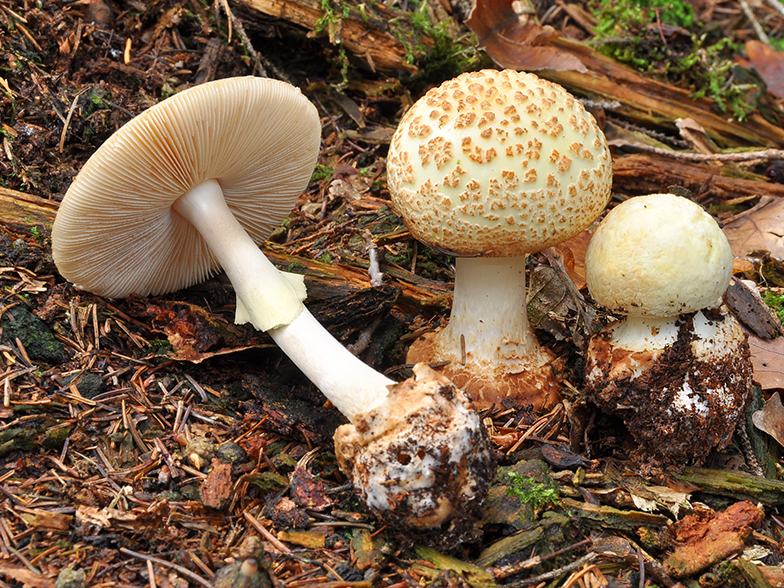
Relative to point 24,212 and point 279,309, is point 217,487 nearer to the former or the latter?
point 279,309

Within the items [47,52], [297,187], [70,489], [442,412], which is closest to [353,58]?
[297,187]

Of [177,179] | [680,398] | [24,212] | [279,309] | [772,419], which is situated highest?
[177,179]

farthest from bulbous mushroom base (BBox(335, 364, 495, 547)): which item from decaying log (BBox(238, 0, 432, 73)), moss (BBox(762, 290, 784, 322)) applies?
decaying log (BBox(238, 0, 432, 73))

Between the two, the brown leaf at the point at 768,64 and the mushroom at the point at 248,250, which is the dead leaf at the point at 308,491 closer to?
the mushroom at the point at 248,250

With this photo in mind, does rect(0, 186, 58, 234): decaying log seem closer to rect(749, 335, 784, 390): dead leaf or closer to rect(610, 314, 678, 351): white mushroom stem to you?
rect(610, 314, 678, 351): white mushroom stem

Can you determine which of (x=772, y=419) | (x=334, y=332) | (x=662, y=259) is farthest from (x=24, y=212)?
(x=772, y=419)

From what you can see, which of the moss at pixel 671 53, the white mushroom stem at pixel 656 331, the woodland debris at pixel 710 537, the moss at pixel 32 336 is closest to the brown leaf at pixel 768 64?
the moss at pixel 671 53

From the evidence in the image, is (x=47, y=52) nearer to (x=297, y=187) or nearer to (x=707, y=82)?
(x=297, y=187)
